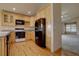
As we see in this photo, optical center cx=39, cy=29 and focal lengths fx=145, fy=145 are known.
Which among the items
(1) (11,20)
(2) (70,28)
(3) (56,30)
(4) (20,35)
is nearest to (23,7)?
(1) (11,20)

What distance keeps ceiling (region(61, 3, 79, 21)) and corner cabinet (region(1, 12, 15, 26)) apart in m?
0.66

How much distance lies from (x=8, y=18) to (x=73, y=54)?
0.98 m

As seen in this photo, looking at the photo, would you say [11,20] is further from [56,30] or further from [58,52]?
[58,52]

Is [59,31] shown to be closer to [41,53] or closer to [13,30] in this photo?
[41,53]

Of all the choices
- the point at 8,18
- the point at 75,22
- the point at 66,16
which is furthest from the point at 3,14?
the point at 75,22

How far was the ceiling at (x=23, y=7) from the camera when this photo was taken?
1.85 metres

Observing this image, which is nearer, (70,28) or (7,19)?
(7,19)

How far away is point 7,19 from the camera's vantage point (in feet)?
6.08

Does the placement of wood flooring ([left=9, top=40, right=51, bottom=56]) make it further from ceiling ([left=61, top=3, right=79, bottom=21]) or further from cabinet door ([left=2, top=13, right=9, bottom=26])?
ceiling ([left=61, top=3, right=79, bottom=21])

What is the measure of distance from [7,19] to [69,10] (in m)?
0.81

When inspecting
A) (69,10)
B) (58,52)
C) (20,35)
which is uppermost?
(69,10)

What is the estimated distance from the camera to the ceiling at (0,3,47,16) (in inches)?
73.0

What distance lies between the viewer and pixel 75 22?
1.94 metres

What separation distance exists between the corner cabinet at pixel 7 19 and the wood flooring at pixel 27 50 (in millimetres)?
284
